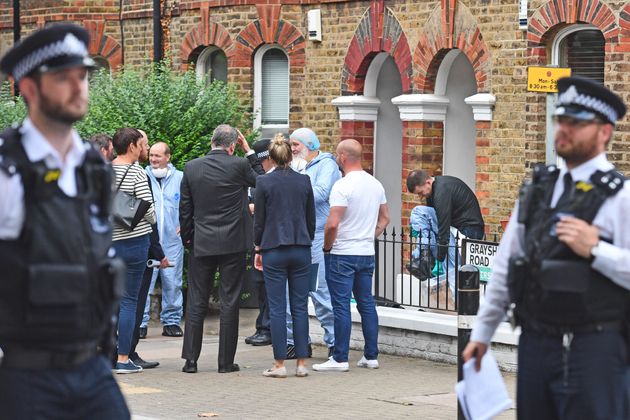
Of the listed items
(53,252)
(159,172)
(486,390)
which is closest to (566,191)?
(486,390)

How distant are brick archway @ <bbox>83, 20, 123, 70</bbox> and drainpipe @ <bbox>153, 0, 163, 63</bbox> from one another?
1299 millimetres

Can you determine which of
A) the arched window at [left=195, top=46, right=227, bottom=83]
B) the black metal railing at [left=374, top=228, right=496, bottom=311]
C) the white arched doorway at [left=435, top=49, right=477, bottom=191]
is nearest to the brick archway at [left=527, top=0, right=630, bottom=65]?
the white arched doorway at [left=435, top=49, right=477, bottom=191]

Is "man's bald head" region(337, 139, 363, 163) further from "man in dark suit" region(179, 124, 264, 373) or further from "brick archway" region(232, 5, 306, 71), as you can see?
"brick archway" region(232, 5, 306, 71)

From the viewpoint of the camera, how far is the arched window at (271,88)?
65.9 feet

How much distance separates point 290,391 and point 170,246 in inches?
159

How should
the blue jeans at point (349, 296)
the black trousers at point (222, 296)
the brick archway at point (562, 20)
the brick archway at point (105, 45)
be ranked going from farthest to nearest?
the brick archway at point (105, 45)
the brick archway at point (562, 20)
the blue jeans at point (349, 296)
the black trousers at point (222, 296)

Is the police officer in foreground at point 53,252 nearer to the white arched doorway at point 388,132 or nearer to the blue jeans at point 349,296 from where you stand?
the blue jeans at point 349,296

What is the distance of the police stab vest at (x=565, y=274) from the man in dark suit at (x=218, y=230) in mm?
6165

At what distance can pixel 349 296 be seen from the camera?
472 inches

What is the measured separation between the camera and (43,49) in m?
5.21

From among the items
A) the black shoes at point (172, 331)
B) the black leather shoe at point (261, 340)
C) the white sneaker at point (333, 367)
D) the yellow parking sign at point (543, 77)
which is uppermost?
the yellow parking sign at point (543, 77)

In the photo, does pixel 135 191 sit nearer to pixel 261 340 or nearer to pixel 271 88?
pixel 261 340

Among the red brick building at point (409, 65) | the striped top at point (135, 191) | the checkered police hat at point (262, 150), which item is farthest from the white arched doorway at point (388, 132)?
the striped top at point (135, 191)

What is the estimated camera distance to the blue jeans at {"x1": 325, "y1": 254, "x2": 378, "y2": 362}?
11977mm
